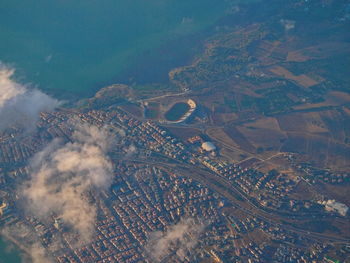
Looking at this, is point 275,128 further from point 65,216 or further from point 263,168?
point 65,216

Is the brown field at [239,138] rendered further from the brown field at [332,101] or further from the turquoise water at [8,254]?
the turquoise water at [8,254]

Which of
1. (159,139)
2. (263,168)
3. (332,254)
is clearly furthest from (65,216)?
(332,254)

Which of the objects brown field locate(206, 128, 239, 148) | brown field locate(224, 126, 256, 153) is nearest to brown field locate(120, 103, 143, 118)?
brown field locate(206, 128, 239, 148)

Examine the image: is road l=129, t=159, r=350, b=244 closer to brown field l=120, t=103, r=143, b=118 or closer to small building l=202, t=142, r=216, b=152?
small building l=202, t=142, r=216, b=152

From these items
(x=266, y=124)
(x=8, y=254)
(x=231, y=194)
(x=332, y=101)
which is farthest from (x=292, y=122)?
(x=8, y=254)

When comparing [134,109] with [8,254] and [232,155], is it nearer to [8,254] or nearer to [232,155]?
[232,155]

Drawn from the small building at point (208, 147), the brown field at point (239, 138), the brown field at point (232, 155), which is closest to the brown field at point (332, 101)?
the brown field at point (239, 138)
